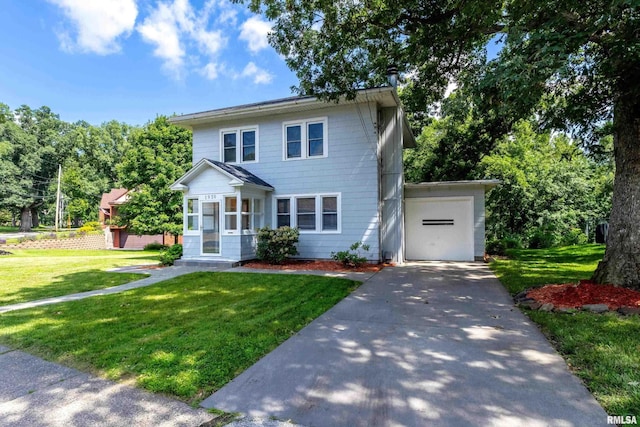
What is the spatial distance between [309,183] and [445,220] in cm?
548

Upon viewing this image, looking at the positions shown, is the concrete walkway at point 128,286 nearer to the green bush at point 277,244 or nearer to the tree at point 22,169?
the green bush at point 277,244

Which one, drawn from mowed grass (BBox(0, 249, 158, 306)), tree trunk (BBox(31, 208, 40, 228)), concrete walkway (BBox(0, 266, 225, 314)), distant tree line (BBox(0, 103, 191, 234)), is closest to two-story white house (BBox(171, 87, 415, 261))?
concrete walkway (BBox(0, 266, 225, 314))

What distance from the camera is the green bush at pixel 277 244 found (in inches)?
420

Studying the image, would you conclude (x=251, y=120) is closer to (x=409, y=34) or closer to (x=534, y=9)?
(x=409, y=34)

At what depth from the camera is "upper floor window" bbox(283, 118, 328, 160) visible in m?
11.4

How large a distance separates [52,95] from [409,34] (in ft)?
149

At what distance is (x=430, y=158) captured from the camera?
19.5 m

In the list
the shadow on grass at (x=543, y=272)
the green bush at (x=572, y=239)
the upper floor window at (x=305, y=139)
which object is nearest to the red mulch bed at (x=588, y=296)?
the shadow on grass at (x=543, y=272)

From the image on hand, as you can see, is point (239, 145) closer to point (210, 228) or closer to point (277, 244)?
point (210, 228)

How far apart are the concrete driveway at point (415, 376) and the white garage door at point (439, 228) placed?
7.32 m

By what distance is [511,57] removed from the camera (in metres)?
5.16

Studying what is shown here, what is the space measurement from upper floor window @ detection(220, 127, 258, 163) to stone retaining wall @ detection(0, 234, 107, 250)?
56.3ft

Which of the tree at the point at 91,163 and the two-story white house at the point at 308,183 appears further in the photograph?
the tree at the point at 91,163

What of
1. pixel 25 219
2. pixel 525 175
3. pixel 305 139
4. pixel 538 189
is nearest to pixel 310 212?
pixel 305 139
